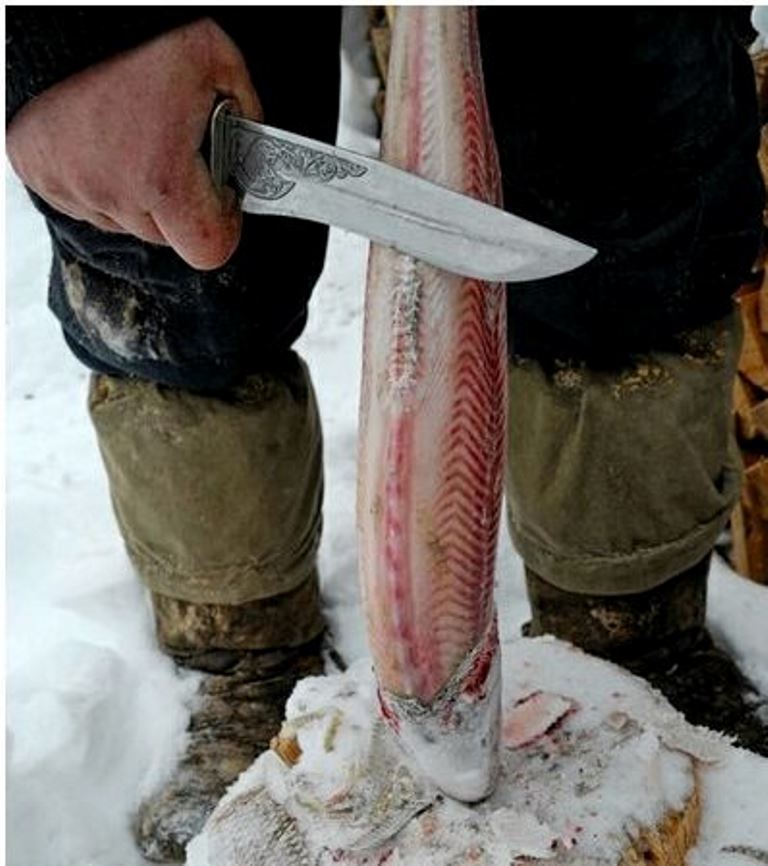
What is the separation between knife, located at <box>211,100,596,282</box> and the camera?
1.22 meters

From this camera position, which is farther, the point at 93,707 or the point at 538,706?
the point at 93,707

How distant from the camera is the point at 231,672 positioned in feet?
7.15

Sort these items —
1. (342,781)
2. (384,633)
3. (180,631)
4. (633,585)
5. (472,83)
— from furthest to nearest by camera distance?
(180,631) < (633,585) < (342,781) < (384,633) < (472,83)

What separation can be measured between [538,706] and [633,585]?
0.38 metres

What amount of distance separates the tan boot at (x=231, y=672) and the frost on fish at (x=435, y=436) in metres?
0.63

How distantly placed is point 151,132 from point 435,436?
1.18ft

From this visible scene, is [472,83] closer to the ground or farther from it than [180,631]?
farther from it

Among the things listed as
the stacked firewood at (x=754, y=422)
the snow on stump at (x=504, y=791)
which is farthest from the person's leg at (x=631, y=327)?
A: the snow on stump at (x=504, y=791)

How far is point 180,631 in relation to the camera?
217cm

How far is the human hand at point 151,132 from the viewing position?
132cm

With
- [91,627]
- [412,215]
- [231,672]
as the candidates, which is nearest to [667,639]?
[231,672]

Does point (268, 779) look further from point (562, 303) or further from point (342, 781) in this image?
point (562, 303)

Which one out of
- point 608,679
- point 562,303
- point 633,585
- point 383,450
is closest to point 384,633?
point 383,450

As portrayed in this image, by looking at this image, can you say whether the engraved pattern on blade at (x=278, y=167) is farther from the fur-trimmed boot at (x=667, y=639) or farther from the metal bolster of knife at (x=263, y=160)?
the fur-trimmed boot at (x=667, y=639)
